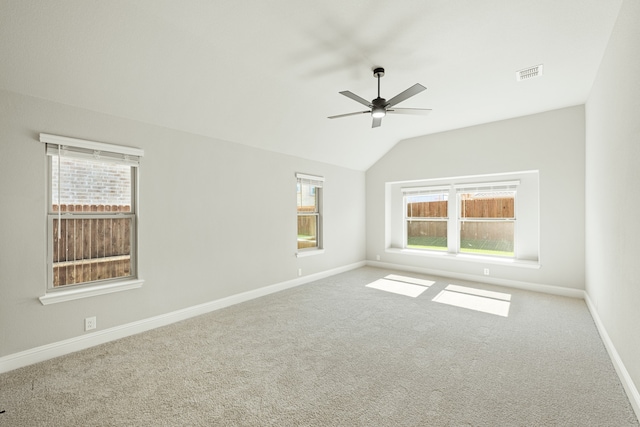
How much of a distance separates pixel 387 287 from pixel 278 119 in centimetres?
339

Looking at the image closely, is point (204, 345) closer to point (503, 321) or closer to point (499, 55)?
point (503, 321)

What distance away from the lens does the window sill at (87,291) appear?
2.59m

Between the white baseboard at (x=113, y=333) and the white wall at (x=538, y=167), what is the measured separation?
389 cm

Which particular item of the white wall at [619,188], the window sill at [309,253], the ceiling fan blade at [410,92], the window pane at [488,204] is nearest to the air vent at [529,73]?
the white wall at [619,188]

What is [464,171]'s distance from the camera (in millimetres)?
5402

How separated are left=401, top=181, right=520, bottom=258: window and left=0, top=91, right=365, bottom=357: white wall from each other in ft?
6.99

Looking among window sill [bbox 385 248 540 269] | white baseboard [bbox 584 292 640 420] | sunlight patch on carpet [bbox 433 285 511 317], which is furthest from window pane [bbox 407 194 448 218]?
white baseboard [bbox 584 292 640 420]

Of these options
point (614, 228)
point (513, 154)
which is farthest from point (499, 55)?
point (513, 154)

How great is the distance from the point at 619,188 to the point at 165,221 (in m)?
4.60

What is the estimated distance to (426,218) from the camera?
6312 mm

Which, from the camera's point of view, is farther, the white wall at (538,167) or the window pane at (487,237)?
the window pane at (487,237)

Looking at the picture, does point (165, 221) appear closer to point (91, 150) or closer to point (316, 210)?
point (91, 150)

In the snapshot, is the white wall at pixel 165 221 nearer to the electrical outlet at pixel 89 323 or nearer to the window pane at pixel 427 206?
the electrical outlet at pixel 89 323

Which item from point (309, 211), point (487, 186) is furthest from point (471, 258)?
point (309, 211)
